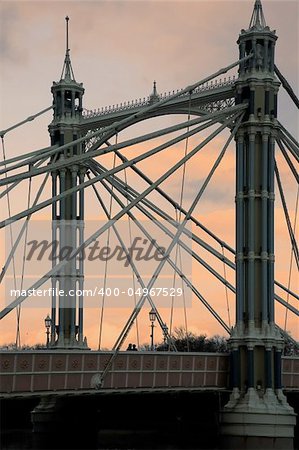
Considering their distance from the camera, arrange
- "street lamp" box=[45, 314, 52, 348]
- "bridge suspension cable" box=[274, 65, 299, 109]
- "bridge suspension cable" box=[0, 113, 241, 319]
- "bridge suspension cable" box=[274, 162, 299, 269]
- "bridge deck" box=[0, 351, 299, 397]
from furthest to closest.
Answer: "street lamp" box=[45, 314, 52, 348] → "bridge suspension cable" box=[274, 162, 299, 269] → "bridge suspension cable" box=[274, 65, 299, 109] → "bridge suspension cable" box=[0, 113, 241, 319] → "bridge deck" box=[0, 351, 299, 397]

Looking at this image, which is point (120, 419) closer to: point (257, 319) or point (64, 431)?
point (64, 431)

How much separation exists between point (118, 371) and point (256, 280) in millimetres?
7020

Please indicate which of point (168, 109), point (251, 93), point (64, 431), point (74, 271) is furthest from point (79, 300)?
point (251, 93)

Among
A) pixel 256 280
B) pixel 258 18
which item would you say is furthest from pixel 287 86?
pixel 256 280

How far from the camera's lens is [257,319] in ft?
175

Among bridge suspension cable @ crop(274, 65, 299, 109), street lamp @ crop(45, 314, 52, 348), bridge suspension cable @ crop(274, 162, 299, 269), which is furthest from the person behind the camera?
street lamp @ crop(45, 314, 52, 348)

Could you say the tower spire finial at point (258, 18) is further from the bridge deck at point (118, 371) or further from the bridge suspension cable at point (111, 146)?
the bridge deck at point (118, 371)

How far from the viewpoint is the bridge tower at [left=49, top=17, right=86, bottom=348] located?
2436 inches

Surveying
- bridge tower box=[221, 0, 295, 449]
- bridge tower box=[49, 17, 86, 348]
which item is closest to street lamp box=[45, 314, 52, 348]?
bridge tower box=[49, 17, 86, 348]

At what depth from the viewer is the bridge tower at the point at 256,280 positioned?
171ft

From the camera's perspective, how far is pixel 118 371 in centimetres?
5097

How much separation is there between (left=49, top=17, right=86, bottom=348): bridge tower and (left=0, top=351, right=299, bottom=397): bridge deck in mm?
10085

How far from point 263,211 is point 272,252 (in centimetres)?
173

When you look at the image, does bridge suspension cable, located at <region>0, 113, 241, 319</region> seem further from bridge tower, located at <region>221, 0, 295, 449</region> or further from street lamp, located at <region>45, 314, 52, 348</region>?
street lamp, located at <region>45, 314, 52, 348</region>
